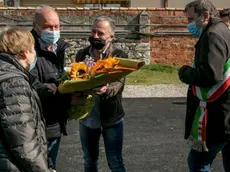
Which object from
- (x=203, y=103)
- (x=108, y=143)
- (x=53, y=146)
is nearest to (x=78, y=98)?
(x=53, y=146)

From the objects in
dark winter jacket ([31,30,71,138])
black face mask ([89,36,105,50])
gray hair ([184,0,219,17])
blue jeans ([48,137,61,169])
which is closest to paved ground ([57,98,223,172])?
blue jeans ([48,137,61,169])

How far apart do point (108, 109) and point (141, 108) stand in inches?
205

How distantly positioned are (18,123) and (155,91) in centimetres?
896

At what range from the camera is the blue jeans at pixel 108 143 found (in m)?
3.99

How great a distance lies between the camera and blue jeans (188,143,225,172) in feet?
11.7

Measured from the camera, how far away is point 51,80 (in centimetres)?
362

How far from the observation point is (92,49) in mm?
3949

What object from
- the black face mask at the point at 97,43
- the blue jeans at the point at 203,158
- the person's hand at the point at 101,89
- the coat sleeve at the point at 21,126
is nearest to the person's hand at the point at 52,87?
the person's hand at the point at 101,89

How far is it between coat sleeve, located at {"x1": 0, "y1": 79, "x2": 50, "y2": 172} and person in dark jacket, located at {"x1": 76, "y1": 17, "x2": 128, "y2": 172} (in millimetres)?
1222

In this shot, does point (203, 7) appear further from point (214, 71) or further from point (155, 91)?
point (155, 91)

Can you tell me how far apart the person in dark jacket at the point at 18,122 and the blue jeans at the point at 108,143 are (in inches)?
53.6

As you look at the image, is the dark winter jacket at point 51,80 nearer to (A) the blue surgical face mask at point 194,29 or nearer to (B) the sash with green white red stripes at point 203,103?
(B) the sash with green white red stripes at point 203,103

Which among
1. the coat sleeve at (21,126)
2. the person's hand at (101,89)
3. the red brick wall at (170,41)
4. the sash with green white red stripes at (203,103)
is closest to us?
the coat sleeve at (21,126)

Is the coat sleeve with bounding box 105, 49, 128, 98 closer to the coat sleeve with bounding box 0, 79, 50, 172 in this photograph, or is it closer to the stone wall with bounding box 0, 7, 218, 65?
the coat sleeve with bounding box 0, 79, 50, 172
